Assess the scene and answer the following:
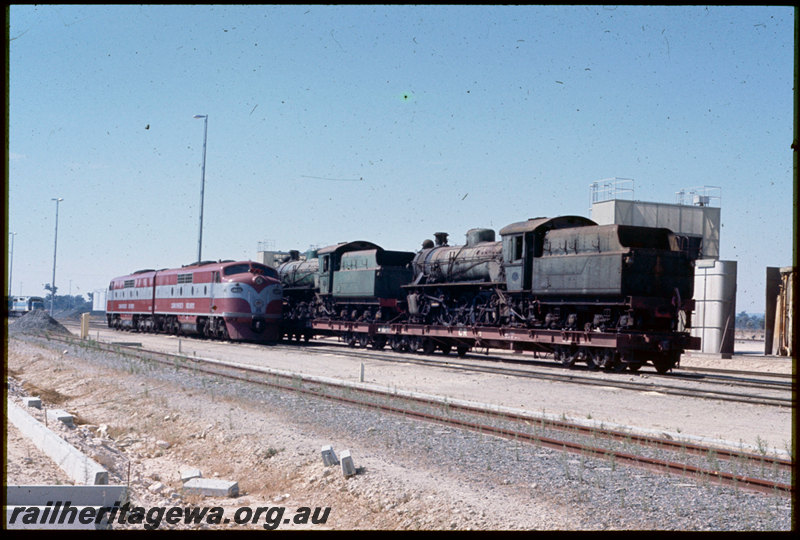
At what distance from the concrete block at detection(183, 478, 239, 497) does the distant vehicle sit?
257 ft

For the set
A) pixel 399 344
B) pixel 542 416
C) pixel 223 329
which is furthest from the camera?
pixel 223 329

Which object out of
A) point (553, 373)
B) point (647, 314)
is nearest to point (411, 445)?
point (553, 373)

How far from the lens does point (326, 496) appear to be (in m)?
8.09

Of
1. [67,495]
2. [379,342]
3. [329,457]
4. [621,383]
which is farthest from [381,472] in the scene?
[379,342]

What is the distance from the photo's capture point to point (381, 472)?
27.2ft

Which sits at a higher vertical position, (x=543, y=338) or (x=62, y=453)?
(x=543, y=338)

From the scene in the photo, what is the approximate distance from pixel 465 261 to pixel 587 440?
48.6 feet

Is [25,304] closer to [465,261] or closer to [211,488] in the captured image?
[465,261]

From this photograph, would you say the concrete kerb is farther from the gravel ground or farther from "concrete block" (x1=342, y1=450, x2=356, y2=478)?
"concrete block" (x1=342, y1=450, x2=356, y2=478)

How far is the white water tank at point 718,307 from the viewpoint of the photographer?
28438mm

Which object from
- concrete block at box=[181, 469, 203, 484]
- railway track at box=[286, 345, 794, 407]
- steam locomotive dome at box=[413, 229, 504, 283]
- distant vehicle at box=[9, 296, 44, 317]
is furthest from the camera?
distant vehicle at box=[9, 296, 44, 317]

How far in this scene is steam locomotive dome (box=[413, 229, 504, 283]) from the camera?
2316 centimetres

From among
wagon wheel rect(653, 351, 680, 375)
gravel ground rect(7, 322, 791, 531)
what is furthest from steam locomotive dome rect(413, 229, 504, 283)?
gravel ground rect(7, 322, 791, 531)

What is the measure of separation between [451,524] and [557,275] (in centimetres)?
1427
